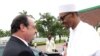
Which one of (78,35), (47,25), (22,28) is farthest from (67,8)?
(47,25)

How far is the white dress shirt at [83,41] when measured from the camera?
14.4ft

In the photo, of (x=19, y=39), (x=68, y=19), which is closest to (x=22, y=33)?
(x=19, y=39)

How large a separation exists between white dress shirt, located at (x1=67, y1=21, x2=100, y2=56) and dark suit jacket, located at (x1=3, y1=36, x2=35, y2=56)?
2.33ft

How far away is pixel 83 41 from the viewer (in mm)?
4473

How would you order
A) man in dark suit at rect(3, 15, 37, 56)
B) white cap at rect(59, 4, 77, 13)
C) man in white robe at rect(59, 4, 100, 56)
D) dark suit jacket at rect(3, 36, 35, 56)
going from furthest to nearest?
white cap at rect(59, 4, 77, 13) → man in white robe at rect(59, 4, 100, 56) → man in dark suit at rect(3, 15, 37, 56) → dark suit jacket at rect(3, 36, 35, 56)

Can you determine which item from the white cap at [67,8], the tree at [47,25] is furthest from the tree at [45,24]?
the white cap at [67,8]

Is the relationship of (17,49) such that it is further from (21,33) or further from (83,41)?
(83,41)

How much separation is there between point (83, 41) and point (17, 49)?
3.01 feet

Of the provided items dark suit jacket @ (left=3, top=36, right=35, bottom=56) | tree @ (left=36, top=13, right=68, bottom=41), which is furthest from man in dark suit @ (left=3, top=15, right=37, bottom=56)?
tree @ (left=36, top=13, right=68, bottom=41)

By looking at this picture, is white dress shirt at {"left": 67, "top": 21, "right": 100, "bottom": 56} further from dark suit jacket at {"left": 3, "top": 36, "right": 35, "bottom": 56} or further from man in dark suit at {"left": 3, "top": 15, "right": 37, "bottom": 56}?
dark suit jacket at {"left": 3, "top": 36, "right": 35, "bottom": 56}

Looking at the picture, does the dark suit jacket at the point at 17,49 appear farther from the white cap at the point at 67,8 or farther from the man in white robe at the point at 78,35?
the white cap at the point at 67,8

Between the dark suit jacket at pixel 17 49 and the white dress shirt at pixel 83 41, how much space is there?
28.0 inches

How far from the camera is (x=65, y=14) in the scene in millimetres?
4449

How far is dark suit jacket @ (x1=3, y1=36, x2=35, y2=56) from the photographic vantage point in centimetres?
392
